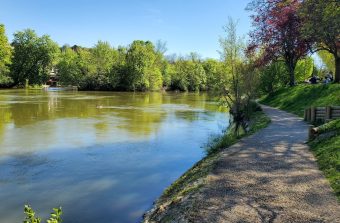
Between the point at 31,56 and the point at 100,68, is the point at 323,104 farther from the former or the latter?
the point at 31,56

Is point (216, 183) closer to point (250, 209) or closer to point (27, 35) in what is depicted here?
point (250, 209)

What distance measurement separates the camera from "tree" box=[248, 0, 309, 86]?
105ft

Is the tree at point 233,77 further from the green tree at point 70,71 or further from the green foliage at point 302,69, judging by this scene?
the green tree at point 70,71

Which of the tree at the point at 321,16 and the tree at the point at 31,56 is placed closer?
the tree at the point at 321,16

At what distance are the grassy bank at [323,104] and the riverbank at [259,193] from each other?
27 centimetres

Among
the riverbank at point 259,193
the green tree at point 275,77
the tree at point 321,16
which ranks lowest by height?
the riverbank at point 259,193

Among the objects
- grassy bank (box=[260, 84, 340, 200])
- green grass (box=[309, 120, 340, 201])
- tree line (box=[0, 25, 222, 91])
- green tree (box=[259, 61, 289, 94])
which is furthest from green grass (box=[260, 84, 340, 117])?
tree line (box=[0, 25, 222, 91])

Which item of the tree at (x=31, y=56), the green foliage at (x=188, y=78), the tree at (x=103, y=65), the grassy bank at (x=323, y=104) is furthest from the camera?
the green foliage at (x=188, y=78)

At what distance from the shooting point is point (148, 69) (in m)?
89.4

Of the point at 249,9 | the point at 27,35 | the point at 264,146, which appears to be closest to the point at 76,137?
the point at 264,146

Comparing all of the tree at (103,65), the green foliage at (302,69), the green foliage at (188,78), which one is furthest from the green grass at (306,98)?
the green foliage at (188,78)

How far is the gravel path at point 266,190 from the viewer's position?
6.83 m

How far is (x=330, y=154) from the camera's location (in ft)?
35.1

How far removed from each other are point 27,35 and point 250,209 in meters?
98.3
